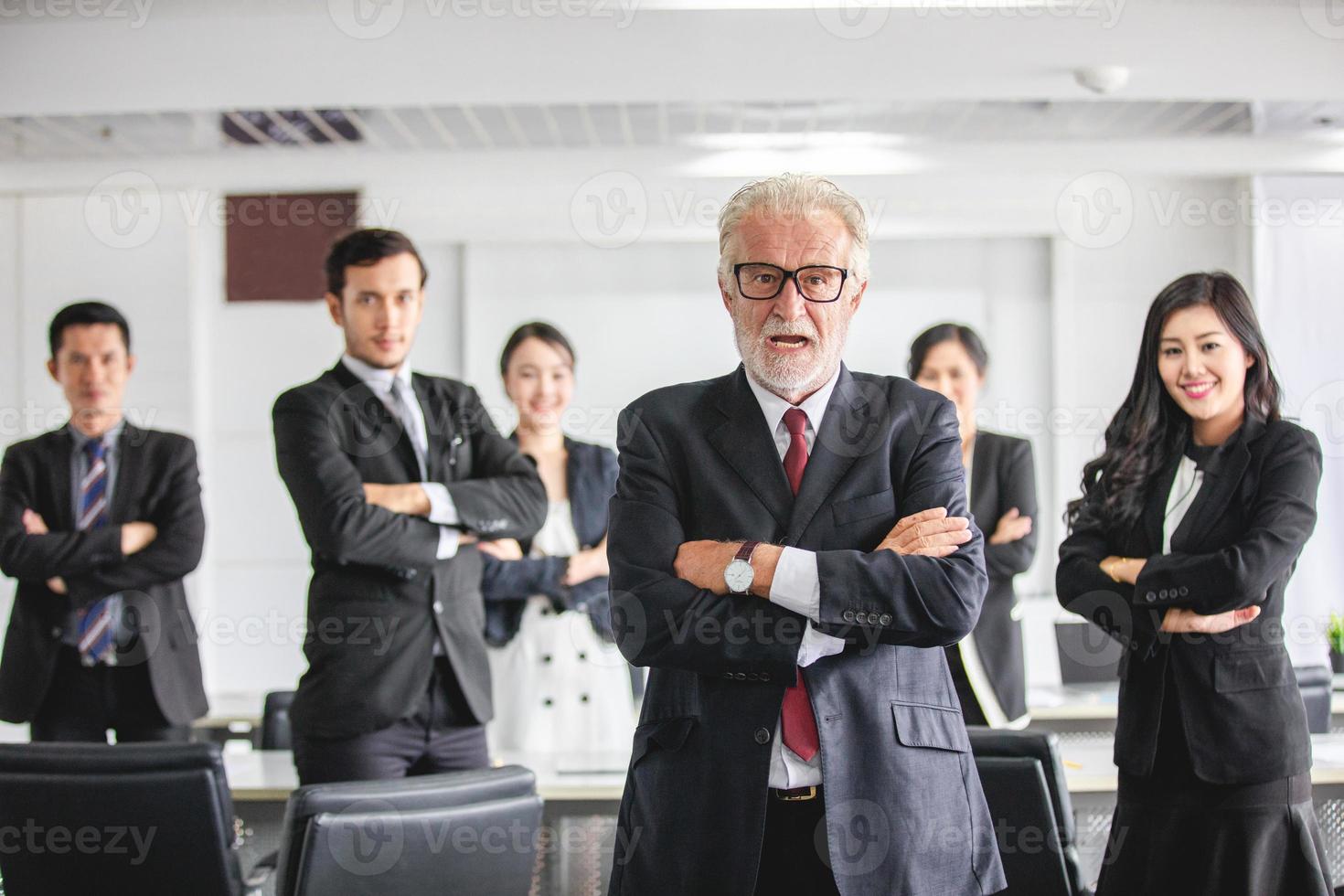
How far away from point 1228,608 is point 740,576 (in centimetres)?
136

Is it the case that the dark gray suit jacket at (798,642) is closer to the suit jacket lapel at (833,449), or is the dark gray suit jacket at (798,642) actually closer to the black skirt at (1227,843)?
the suit jacket lapel at (833,449)

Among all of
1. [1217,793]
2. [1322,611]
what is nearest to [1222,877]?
[1217,793]

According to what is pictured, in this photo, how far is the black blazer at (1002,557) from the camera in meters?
3.92

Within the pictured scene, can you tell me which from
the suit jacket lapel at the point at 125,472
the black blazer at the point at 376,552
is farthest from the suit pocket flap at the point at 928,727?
the suit jacket lapel at the point at 125,472

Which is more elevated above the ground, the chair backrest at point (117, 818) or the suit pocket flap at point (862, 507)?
the suit pocket flap at point (862, 507)

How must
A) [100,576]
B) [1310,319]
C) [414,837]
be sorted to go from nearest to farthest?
1. [414,837]
2. [100,576]
3. [1310,319]

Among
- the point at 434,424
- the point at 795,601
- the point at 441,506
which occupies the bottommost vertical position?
the point at 795,601

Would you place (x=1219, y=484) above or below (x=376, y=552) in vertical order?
above

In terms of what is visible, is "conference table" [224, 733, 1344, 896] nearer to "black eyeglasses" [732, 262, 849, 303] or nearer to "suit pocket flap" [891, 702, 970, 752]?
"suit pocket flap" [891, 702, 970, 752]

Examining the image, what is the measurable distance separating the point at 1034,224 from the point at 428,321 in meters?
4.02

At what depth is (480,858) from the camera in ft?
7.46

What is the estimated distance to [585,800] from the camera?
3068 millimetres

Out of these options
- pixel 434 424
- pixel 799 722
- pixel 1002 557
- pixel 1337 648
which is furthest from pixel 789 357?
pixel 1337 648

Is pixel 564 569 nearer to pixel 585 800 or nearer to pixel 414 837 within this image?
pixel 585 800
